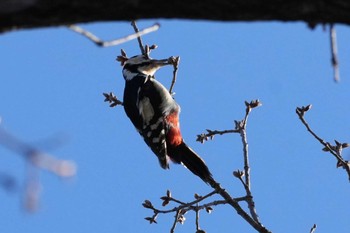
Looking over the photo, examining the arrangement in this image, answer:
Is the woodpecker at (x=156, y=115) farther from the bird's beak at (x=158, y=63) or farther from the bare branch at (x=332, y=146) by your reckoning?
the bare branch at (x=332, y=146)

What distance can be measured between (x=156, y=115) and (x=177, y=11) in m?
3.84

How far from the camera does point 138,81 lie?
230 inches

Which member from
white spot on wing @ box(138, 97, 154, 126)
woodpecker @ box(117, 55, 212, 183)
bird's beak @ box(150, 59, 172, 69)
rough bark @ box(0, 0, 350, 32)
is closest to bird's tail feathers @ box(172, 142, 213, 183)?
woodpecker @ box(117, 55, 212, 183)

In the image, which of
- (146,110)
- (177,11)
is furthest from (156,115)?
(177,11)

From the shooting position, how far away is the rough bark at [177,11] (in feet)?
4.81

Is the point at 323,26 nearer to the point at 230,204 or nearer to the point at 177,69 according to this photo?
the point at 230,204

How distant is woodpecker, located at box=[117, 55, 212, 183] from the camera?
4828 millimetres

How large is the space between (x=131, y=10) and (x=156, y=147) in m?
3.58

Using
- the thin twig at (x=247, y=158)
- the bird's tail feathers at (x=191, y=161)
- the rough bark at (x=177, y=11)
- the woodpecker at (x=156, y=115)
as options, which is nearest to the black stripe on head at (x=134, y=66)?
the woodpecker at (x=156, y=115)

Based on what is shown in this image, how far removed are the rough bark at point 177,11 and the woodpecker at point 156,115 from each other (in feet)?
9.35

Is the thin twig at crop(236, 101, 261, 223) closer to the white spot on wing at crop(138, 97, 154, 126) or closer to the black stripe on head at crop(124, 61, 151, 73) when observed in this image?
the white spot on wing at crop(138, 97, 154, 126)

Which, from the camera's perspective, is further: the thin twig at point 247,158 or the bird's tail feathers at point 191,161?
the bird's tail feathers at point 191,161

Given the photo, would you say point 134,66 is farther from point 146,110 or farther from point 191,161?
point 191,161

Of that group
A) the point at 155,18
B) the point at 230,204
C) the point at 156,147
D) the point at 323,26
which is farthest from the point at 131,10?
the point at 156,147
